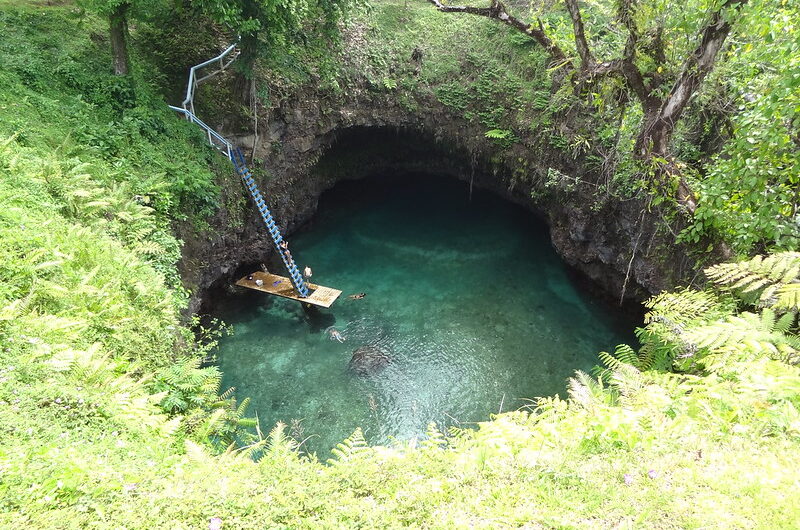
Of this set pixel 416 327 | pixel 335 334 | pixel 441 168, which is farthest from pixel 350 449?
pixel 441 168

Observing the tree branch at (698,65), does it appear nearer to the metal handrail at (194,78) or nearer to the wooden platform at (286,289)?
the wooden platform at (286,289)

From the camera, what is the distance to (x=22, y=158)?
8.55m

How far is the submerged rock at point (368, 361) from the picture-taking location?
40.2 feet

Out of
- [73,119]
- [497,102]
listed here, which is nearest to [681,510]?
[73,119]

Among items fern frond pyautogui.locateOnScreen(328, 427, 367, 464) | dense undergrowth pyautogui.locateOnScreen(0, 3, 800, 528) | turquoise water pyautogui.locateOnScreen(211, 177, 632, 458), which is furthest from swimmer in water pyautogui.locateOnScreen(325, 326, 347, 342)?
fern frond pyautogui.locateOnScreen(328, 427, 367, 464)

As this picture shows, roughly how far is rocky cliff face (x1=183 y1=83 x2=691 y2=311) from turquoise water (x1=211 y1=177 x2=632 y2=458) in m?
1.20

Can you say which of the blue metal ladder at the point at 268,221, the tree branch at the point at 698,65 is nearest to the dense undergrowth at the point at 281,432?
the tree branch at the point at 698,65

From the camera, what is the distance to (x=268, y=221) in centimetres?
1435

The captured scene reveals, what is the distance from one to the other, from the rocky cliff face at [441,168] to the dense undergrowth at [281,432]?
4.26 metres

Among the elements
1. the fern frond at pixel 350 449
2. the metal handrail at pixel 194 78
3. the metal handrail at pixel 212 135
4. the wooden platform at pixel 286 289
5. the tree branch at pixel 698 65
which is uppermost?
the tree branch at pixel 698 65

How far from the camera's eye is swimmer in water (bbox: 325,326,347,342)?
13391 millimetres

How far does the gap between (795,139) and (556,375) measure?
7.71m

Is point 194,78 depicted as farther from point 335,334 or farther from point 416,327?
point 416,327

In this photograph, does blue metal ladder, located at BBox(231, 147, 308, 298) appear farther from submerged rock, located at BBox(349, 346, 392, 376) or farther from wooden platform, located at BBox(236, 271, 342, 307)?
submerged rock, located at BBox(349, 346, 392, 376)
